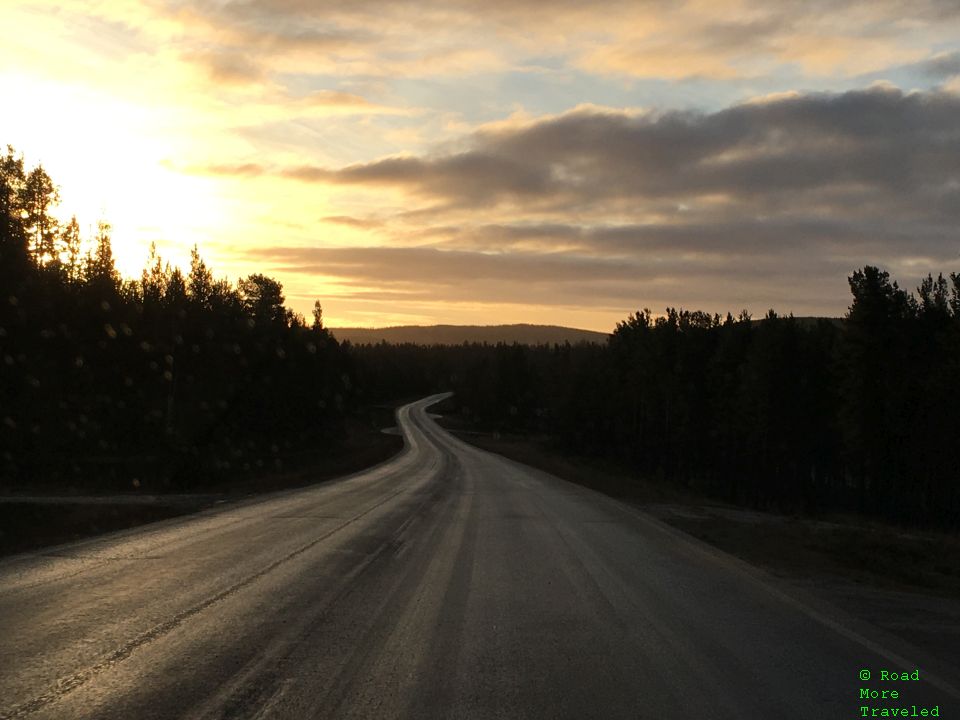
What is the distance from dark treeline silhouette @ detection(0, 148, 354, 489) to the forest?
16cm

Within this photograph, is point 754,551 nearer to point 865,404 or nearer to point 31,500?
point 31,500

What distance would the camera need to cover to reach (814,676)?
6.48 meters

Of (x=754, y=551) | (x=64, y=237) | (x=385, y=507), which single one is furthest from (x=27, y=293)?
(x=754, y=551)

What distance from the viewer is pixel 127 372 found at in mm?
63688

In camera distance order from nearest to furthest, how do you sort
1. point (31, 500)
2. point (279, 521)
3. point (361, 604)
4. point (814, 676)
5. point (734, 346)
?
point (814, 676)
point (361, 604)
point (279, 521)
point (31, 500)
point (734, 346)

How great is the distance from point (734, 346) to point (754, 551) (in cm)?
6276

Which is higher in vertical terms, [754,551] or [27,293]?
[27,293]

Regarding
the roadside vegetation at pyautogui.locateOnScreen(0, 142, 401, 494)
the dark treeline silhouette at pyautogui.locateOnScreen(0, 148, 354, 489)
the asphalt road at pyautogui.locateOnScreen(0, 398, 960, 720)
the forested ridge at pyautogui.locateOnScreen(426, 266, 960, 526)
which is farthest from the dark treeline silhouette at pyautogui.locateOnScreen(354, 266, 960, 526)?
the asphalt road at pyautogui.locateOnScreen(0, 398, 960, 720)

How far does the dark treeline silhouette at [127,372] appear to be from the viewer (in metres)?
49.8

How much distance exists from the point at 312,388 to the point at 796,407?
166 feet

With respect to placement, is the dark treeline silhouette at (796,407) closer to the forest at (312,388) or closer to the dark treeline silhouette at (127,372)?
the forest at (312,388)

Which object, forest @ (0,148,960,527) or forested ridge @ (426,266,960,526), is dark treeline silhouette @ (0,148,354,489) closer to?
forest @ (0,148,960,527)

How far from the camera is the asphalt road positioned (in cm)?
568

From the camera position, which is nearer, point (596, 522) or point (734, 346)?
point (596, 522)
